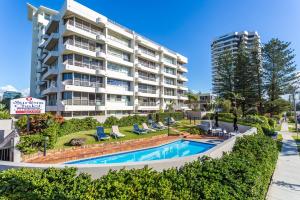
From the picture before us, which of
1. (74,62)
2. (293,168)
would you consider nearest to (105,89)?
(74,62)

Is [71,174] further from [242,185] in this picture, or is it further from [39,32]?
[39,32]

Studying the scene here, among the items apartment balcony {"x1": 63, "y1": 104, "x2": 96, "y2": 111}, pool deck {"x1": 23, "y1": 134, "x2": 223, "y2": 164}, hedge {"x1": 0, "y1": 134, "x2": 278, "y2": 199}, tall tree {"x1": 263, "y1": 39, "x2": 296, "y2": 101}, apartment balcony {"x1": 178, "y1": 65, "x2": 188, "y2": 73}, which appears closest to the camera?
hedge {"x1": 0, "y1": 134, "x2": 278, "y2": 199}

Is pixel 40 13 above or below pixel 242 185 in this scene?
above

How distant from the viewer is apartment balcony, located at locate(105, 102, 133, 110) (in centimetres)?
3023

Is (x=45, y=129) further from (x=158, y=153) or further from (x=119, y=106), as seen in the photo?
(x=119, y=106)

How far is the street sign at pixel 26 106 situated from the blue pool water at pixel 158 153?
487 centimetres

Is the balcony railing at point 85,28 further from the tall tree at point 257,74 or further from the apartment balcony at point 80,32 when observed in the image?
the tall tree at point 257,74

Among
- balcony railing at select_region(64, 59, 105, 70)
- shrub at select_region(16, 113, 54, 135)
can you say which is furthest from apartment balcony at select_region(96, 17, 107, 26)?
shrub at select_region(16, 113, 54, 135)

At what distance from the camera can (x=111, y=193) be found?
4.77m

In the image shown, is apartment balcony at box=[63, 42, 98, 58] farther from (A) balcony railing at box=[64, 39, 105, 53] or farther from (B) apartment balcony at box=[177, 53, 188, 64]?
(B) apartment balcony at box=[177, 53, 188, 64]

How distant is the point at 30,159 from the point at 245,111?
44555 millimetres

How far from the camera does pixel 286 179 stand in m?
9.99

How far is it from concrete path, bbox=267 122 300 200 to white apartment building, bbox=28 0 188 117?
22.9 meters

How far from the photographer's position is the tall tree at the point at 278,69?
43.4m
